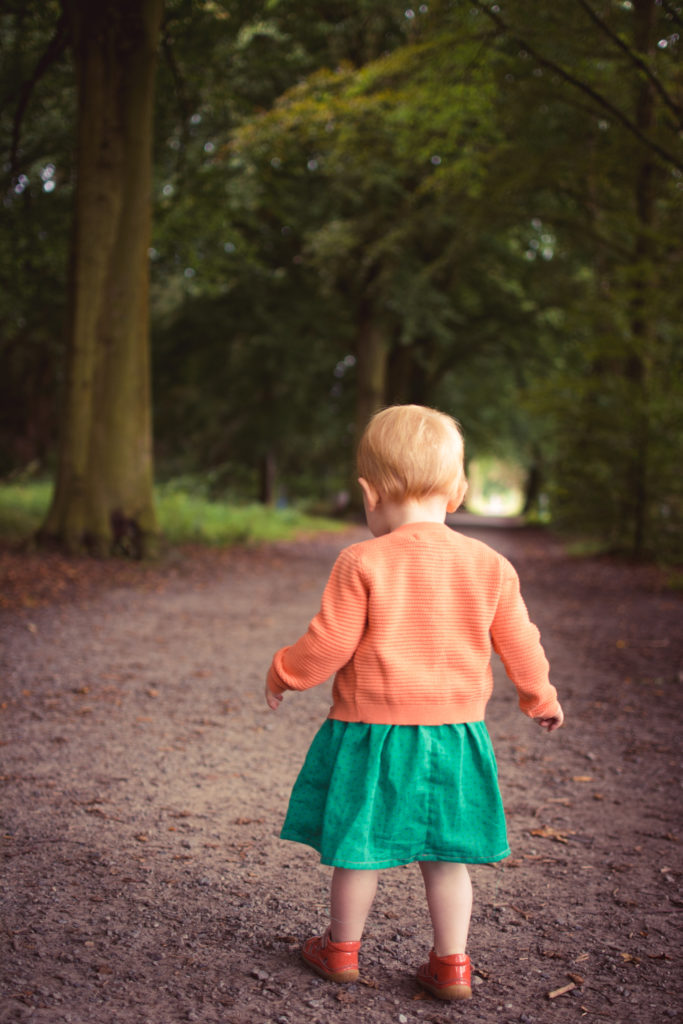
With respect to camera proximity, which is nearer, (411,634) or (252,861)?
(411,634)

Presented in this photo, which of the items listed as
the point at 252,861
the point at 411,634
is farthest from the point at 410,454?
the point at 252,861

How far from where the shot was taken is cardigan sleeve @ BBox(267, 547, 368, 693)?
2223mm

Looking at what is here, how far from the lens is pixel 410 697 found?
2.22m

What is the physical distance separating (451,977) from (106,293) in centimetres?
978

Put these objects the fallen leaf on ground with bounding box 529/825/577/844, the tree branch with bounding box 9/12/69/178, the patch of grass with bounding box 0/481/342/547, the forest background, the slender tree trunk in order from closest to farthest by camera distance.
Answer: the fallen leaf on ground with bounding box 529/825/577/844 → the forest background → the tree branch with bounding box 9/12/69/178 → the slender tree trunk → the patch of grass with bounding box 0/481/342/547

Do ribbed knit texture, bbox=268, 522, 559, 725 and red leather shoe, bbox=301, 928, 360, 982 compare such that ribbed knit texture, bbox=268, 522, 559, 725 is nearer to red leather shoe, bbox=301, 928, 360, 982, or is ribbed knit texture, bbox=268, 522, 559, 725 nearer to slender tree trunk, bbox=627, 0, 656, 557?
red leather shoe, bbox=301, 928, 360, 982

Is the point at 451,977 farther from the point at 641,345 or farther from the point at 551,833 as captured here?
the point at 641,345

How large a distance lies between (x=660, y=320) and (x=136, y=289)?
7.17 metres

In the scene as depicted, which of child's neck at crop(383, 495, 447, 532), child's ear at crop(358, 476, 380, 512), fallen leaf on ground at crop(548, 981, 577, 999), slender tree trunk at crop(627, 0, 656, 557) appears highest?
slender tree trunk at crop(627, 0, 656, 557)

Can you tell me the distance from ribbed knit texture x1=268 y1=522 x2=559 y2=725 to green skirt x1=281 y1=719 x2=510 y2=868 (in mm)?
58

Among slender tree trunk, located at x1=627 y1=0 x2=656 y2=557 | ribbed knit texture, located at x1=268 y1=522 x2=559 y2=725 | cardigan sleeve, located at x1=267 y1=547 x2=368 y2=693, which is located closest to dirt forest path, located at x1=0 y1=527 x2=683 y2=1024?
ribbed knit texture, located at x1=268 y1=522 x2=559 y2=725

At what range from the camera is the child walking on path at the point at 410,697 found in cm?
219

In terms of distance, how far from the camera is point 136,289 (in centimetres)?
1065

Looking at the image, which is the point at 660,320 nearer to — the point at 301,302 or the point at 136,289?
the point at 136,289
